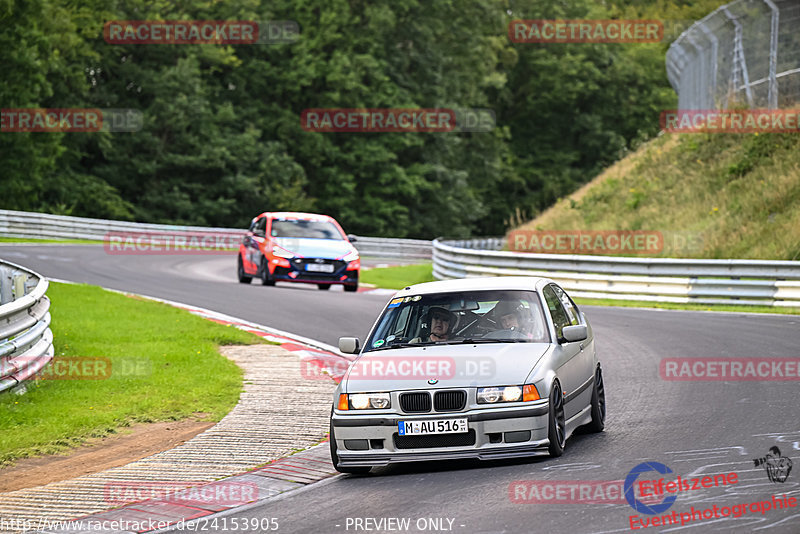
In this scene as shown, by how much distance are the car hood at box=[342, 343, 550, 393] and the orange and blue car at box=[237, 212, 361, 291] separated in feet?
50.2

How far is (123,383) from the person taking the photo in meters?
12.5

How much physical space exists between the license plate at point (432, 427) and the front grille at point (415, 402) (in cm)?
10

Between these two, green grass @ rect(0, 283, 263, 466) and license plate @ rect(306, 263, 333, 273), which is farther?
license plate @ rect(306, 263, 333, 273)

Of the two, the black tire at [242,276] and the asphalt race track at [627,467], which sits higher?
the asphalt race track at [627,467]

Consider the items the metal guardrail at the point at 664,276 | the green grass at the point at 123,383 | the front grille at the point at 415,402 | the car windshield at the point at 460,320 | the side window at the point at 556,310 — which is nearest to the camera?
the front grille at the point at 415,402

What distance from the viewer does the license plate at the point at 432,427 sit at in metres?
8.18

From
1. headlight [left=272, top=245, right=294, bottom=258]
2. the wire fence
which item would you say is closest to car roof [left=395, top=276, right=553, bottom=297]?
headlight [left=272, top=245, right=294, bottom=258]

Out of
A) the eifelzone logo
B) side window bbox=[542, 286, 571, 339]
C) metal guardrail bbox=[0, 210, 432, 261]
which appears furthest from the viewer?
metal guardrail bbox=[0, 210, 432, 261]

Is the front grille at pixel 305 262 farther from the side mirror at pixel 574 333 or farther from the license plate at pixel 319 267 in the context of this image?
the side mirror at pixel 574 333

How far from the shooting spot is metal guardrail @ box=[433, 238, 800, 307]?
68.8ft

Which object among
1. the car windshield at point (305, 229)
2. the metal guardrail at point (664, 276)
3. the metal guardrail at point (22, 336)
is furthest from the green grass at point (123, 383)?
the metal guardrail at point (664, 276)

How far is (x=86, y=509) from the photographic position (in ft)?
25.0

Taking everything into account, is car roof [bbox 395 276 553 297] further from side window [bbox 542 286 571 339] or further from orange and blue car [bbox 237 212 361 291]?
orange and blue car [bbox 237 212 361 291]

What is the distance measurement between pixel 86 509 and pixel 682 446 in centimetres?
441
